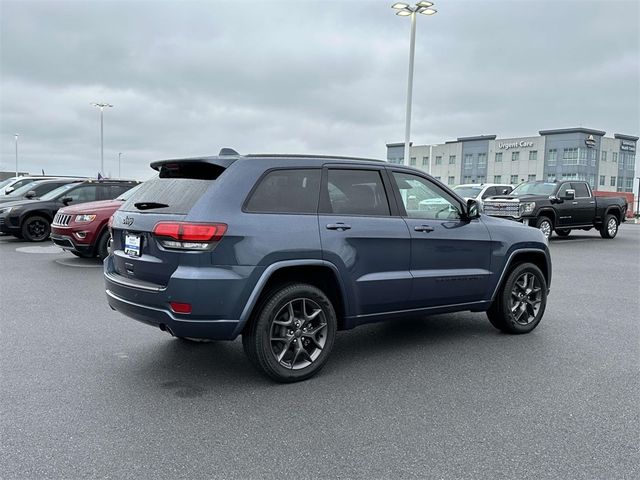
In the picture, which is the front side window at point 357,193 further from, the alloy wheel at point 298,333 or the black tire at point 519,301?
the black tire at point 519,301

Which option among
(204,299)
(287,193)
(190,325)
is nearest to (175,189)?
(287,193)

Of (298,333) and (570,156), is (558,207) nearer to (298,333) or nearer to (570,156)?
(298,333)

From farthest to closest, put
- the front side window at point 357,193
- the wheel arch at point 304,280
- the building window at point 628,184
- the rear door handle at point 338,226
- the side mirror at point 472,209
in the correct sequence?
the building window at point 628,184 → the side mirror at point 472,209 → the front side window at point 357,193 → the rear door handle at point 338,226 → the wheel arch at point 304,280

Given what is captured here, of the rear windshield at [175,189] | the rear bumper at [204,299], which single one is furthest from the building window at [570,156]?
the rear bumper at [204,299]

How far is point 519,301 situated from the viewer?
19.8 feet

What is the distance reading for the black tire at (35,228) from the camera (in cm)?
1412

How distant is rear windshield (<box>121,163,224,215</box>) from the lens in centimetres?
433

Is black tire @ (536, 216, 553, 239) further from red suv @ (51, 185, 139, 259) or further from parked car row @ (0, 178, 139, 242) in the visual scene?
red suv @ (51, 185, 139, 259)

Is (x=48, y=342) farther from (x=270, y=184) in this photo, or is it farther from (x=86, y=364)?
(x=270, y=184)

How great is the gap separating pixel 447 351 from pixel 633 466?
89.4 inches

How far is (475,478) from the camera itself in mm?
3027

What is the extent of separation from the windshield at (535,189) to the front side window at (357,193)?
42.4 ft

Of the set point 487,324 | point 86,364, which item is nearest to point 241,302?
point 86,364

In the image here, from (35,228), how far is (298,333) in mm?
12147
